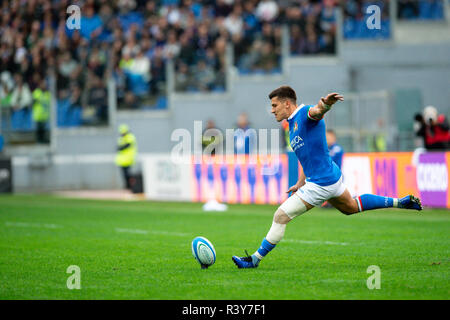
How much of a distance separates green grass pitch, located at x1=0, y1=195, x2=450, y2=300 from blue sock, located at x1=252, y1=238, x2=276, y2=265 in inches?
5.1

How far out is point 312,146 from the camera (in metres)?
8.82

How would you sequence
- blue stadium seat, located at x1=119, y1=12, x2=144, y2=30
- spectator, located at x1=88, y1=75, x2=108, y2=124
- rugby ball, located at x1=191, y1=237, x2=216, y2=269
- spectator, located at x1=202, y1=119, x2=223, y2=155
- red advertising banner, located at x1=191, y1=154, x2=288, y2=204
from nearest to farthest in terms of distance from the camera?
rugby ball, located at x1=191, y1=237, x2=216, y2=269
red advertising banner, located at x1=191, y1=154, x2=288, y2=204
spectator, located at x1=202, y1=119, x2=223, y2=155
spectator, located at x1=88, y1=75, x2=108, y2=124
blue stadium seat, located at x1=119, y1=12, x2=144, y2=30

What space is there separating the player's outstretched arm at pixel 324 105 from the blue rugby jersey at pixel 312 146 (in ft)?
0.68

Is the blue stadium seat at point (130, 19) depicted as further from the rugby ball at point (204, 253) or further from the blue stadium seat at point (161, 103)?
the rugby ball at point (204, 253)

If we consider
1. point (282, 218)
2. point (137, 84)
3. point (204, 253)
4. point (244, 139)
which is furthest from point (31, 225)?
point (137, 84)

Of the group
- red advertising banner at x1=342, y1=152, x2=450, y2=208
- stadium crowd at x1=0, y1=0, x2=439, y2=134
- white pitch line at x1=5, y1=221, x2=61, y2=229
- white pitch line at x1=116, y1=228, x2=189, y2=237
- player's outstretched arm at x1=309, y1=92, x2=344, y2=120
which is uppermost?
stadium crowd at x1=0, y1=0, x2=439, y2=134

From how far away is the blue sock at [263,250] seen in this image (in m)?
8.89

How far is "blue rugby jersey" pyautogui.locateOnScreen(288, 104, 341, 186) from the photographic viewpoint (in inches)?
345

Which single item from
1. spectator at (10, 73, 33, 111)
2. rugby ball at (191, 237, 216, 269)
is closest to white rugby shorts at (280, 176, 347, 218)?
rugby ball at (191, 237, 216, 269)

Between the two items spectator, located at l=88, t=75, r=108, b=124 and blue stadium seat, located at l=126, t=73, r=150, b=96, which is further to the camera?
spectator, located at l=88, t=75, r=108, b=124

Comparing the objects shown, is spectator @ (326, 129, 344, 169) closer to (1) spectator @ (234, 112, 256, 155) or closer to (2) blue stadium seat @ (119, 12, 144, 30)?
(1) spectator @ (234, 112, 256, 155)

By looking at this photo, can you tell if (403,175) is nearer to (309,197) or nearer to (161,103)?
(309,197)

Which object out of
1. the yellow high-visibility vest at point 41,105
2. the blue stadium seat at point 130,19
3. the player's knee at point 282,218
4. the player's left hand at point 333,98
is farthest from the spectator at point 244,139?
the player's left hand at point 333,98
